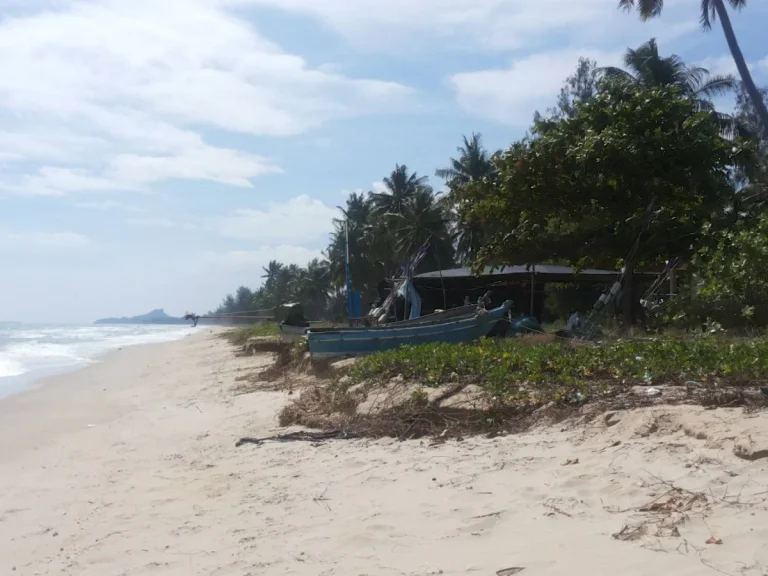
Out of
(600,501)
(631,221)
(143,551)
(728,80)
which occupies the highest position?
(728,80)

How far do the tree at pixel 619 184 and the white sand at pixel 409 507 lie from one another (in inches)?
416

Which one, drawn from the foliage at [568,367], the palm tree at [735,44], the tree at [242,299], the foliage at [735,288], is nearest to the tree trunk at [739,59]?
the palm tree at [735,44]

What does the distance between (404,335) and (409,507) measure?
8594 mm

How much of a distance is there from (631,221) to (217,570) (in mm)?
12985

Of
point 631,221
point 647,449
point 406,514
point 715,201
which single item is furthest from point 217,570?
point 715,201

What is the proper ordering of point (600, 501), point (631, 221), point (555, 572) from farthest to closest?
point (631, 221) < point (600, 501) < point (555, 572)

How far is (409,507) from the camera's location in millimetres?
4859

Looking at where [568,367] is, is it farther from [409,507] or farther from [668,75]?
[668,75]

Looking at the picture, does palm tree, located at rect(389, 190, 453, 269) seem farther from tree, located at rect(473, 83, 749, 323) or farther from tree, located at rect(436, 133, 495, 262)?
tree, located at rect(473, 83, 749, 323)

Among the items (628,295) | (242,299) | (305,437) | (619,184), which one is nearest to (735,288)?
(628,295)

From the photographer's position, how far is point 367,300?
164 ft

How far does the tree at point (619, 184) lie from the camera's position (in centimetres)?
1521

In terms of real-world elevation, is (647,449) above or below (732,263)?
below

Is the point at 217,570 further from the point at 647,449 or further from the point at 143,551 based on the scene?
the point at 647,449
